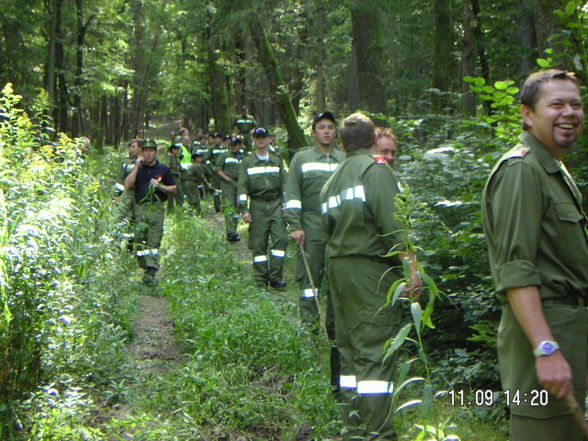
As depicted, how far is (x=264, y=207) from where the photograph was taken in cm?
1237

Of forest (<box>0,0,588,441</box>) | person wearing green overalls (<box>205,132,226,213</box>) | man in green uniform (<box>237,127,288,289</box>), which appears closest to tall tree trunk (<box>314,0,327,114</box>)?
person wearing green overalls (<box>205,132,226,213</box>)

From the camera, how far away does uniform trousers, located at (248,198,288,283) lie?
12.2 meters

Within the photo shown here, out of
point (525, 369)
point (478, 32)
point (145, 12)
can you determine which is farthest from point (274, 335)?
point (145, 12)

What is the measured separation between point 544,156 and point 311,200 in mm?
5708

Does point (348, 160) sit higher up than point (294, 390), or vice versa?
point (348, 160)

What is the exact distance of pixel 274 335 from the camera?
771 centimetres

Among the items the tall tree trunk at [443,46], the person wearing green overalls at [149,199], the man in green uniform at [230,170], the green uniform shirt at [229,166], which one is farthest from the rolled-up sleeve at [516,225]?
the green uniform shirt at [229,166]

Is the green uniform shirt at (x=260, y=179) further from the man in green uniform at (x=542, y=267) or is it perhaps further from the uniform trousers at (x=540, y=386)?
the uniform trousers at (x=540, y=386)

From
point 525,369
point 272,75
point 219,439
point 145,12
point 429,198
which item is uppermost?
point 145,12

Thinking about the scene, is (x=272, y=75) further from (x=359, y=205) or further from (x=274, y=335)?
(x=359, y=205)

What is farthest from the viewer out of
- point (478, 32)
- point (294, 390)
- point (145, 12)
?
point (145, 12)

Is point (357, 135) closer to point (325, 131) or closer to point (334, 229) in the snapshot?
point (334, 229)

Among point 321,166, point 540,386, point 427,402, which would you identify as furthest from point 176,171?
point 540,386

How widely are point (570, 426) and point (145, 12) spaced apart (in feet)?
120
